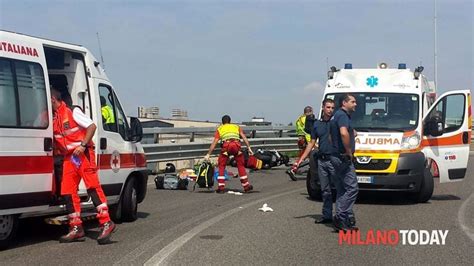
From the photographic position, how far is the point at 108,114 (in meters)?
8.45

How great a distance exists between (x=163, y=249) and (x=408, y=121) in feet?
20.4

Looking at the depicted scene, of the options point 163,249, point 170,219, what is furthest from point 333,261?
point 170,219

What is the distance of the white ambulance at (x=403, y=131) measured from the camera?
10.5 meters

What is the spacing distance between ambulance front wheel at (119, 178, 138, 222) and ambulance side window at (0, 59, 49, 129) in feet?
6.85

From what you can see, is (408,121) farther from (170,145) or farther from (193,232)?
(170,145)

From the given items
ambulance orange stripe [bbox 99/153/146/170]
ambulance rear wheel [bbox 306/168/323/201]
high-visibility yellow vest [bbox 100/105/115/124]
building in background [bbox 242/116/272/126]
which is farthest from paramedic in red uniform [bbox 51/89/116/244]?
building in background [bbox 242/116/272/126]

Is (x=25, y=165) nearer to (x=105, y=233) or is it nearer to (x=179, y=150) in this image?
(x=105, y=233)

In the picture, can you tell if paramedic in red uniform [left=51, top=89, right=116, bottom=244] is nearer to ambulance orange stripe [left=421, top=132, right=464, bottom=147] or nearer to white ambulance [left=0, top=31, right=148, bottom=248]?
white ambulance [left=0, top=31, right=148, bottom=248]

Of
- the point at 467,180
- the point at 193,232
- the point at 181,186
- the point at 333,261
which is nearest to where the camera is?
the point at 333,261

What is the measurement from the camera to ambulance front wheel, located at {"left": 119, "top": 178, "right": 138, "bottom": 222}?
341 inches

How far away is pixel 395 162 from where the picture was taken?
411 inches

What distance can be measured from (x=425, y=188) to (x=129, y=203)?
539 centimetres

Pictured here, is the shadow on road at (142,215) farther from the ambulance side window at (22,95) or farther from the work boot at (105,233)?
the ambulance side window at (22,95)

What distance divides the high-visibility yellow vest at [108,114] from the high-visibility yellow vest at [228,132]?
14.6 ft
